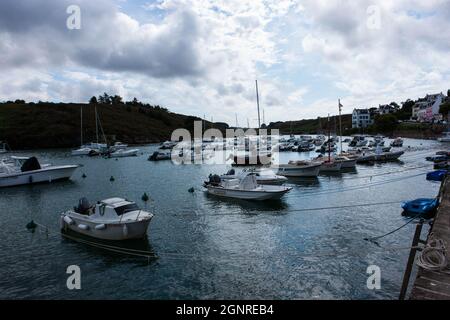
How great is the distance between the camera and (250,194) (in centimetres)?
3647

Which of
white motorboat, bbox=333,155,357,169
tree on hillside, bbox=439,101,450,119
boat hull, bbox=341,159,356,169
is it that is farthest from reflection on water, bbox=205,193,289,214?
tree on hillside, bbox=439,101,450,119

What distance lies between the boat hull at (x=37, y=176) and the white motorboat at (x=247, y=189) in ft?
103

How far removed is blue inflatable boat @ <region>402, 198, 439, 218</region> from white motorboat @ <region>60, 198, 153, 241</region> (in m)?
22.7

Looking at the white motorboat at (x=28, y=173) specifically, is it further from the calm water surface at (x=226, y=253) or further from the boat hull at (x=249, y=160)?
the boat hull at (x=249, y=160)

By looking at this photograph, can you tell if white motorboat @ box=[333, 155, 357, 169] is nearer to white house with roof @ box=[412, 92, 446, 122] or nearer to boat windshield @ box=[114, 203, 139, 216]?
boat windshield @ box=[114, 203, 139, 216]

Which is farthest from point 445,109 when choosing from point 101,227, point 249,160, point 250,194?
point 101,227

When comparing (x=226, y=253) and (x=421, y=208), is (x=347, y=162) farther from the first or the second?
(x=226, y=253)

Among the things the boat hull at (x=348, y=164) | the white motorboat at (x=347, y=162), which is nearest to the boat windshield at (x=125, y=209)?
the white motorboat at (x=347, y=162)

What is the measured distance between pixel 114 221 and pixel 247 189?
16977mm

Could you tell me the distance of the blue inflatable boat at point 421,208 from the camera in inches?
1120

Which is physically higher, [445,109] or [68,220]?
[445,109]

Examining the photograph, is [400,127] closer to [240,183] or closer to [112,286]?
[240,183]

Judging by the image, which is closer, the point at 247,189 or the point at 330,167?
the point at 247,189
